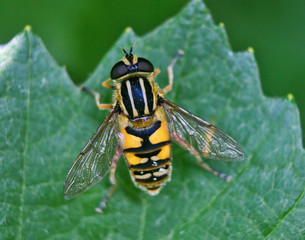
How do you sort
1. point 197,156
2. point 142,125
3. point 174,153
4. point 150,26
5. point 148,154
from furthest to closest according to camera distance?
point 150,26, point 174,153, point 197,156, point 142,125, point 148,154

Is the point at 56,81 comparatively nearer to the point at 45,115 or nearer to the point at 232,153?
the point at 45,115

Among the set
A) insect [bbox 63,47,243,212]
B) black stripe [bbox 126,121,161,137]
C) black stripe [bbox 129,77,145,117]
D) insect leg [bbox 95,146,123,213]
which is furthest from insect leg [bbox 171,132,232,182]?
insect leg [bbox 95,146,123,213]

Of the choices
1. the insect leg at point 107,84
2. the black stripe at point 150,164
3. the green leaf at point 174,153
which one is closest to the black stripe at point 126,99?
the insect leg at point 107,84

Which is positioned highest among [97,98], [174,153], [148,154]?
[97,98]

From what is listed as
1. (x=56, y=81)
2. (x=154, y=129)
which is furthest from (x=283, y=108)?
(x=56, y=81)

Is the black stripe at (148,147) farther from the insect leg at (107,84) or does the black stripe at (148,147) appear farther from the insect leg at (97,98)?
the insect leg at (107,84)

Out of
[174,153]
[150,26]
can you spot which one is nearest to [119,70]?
[174,153]

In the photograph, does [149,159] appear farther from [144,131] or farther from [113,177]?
[113,177]
